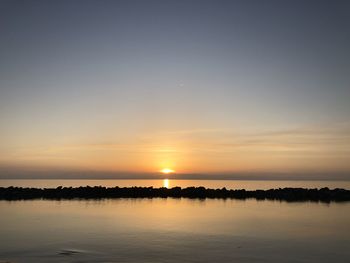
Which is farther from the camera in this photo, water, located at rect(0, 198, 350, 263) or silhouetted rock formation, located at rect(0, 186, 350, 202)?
silhouetted rock formation, located at rect(0, 186, 350, 202)

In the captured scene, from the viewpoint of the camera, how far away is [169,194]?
1991 inches

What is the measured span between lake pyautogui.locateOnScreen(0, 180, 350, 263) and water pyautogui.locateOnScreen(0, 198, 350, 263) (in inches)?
1.8

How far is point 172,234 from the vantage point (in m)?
23.2

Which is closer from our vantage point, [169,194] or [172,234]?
[172,234]

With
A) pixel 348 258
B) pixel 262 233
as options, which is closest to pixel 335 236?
pixel 262 233

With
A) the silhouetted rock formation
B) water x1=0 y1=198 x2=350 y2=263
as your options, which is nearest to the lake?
water x1=0 y1=198 x2=350 y2=263

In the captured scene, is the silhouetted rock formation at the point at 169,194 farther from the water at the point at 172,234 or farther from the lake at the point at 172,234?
the water at the point at 172,234

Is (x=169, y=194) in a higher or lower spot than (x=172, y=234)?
higher

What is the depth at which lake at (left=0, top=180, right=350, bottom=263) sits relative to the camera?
698 inches

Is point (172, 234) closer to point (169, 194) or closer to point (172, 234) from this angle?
point (172, 234)

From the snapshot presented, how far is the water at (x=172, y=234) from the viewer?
58.1 ft

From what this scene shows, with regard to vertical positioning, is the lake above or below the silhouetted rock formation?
below

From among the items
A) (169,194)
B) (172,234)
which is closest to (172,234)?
(172,234)

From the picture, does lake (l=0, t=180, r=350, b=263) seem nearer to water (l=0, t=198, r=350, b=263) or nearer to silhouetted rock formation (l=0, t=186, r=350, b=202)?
water (l=0, t=198, r=350, b=263)
